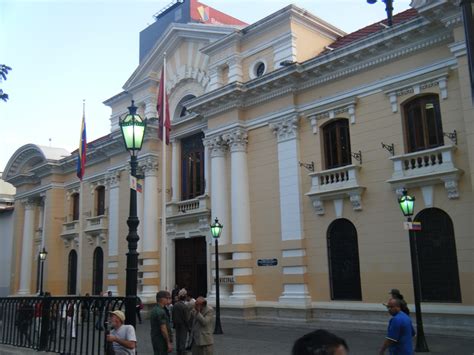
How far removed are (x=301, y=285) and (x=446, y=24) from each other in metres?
10.3

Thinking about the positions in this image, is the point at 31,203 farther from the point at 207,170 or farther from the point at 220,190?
the point at 220,190

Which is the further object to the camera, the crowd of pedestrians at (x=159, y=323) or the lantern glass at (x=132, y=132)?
the lantern glass at (x=132, y=132)

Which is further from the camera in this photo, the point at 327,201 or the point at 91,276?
the point at 91,276

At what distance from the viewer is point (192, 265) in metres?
Answer: 24.5

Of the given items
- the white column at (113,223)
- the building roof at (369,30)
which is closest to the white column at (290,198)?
the building roof at (369,30)

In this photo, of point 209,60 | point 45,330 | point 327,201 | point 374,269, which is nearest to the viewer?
point 45,330

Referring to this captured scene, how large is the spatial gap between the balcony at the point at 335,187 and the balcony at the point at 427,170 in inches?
57.1

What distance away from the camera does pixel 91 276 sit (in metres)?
30.8

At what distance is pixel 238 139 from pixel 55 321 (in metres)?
13.1

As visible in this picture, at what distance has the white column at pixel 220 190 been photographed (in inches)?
866

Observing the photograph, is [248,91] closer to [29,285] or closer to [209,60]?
[209,60]

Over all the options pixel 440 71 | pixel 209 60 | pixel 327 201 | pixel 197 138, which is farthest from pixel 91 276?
pixel 440 71

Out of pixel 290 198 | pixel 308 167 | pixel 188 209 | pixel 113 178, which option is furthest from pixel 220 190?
pixel 113 178

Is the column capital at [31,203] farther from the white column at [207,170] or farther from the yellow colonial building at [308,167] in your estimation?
the white column at [207,170]
